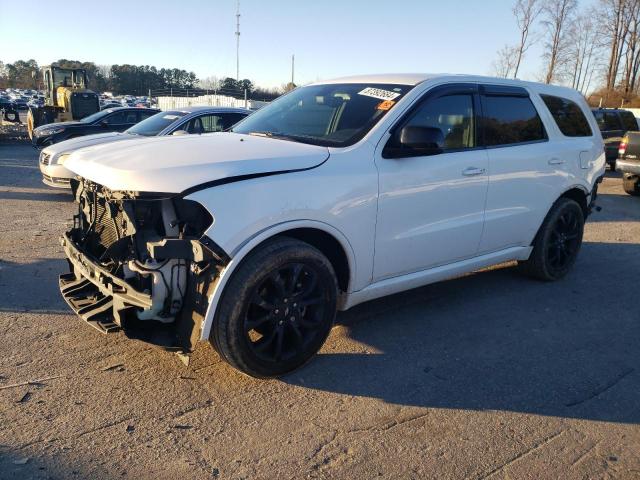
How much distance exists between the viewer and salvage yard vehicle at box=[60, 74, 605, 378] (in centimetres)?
299

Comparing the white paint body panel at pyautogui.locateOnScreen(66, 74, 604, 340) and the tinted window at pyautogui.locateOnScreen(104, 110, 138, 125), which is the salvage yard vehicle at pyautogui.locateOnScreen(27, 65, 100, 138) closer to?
the tinted window at pyautogui.locateOnScreen(104, 110, 138, 125)

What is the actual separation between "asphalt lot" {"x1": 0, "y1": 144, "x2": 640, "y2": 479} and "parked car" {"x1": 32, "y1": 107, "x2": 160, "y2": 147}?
9.15 m

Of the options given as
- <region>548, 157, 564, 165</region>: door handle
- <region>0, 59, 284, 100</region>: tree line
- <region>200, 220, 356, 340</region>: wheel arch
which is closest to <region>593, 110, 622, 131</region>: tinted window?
<region>548, 157, 564, 165</region>: door handle

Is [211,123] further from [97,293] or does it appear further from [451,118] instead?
[97,293]

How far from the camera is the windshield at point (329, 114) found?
12.4 ft

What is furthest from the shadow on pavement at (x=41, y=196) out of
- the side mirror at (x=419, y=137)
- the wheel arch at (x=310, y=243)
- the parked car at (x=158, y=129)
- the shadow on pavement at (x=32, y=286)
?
the side mirror at (x=419, y=137)

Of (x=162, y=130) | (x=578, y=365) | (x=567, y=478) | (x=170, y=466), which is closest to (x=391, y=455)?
(x=567, y=478)

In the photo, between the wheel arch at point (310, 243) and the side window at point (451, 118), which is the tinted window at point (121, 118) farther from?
the wheel arch at point (310, 243)

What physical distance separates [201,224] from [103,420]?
1.19 metres

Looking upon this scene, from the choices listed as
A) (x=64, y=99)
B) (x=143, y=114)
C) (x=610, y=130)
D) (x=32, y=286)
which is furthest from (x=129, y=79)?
(x=32, y=286)

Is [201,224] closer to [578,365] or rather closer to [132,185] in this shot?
[132,185]

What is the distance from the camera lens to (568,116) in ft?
18.1

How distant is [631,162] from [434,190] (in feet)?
33.3

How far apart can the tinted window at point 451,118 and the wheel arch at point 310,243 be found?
1092mm
